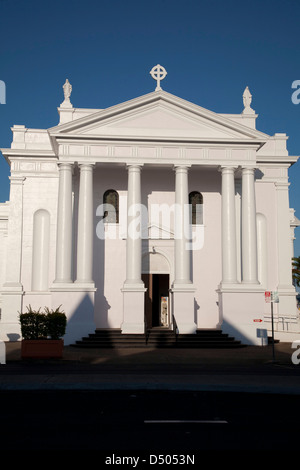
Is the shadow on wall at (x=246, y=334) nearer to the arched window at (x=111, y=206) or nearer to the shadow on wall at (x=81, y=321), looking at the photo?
the shadow on wall at (x=81, y=321)

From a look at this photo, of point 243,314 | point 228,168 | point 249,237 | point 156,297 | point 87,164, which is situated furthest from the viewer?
point 156,297

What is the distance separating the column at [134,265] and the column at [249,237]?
17.6ft

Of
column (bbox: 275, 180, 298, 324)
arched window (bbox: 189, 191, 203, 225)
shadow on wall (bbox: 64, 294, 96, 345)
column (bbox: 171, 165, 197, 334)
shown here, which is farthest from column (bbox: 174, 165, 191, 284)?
column (bbox: 275, 180, 298, 324)

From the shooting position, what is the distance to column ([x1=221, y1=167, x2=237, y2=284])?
89.4ft

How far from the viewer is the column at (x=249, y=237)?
27344mm

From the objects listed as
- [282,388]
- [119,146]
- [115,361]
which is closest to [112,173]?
[119,146]

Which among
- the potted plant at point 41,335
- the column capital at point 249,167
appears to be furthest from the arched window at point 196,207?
the potted plant at point 41,335

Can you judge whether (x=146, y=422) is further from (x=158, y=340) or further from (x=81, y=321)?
(x=81, y=321)

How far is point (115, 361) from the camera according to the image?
64.6 feet

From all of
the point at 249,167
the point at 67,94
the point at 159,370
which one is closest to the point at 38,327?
the point at 159,370

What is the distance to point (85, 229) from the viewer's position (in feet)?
88.2

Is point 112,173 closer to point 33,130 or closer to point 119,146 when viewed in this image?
point 119,146

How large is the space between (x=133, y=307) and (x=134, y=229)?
12.8ft

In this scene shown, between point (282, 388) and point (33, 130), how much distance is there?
22.1 metres
